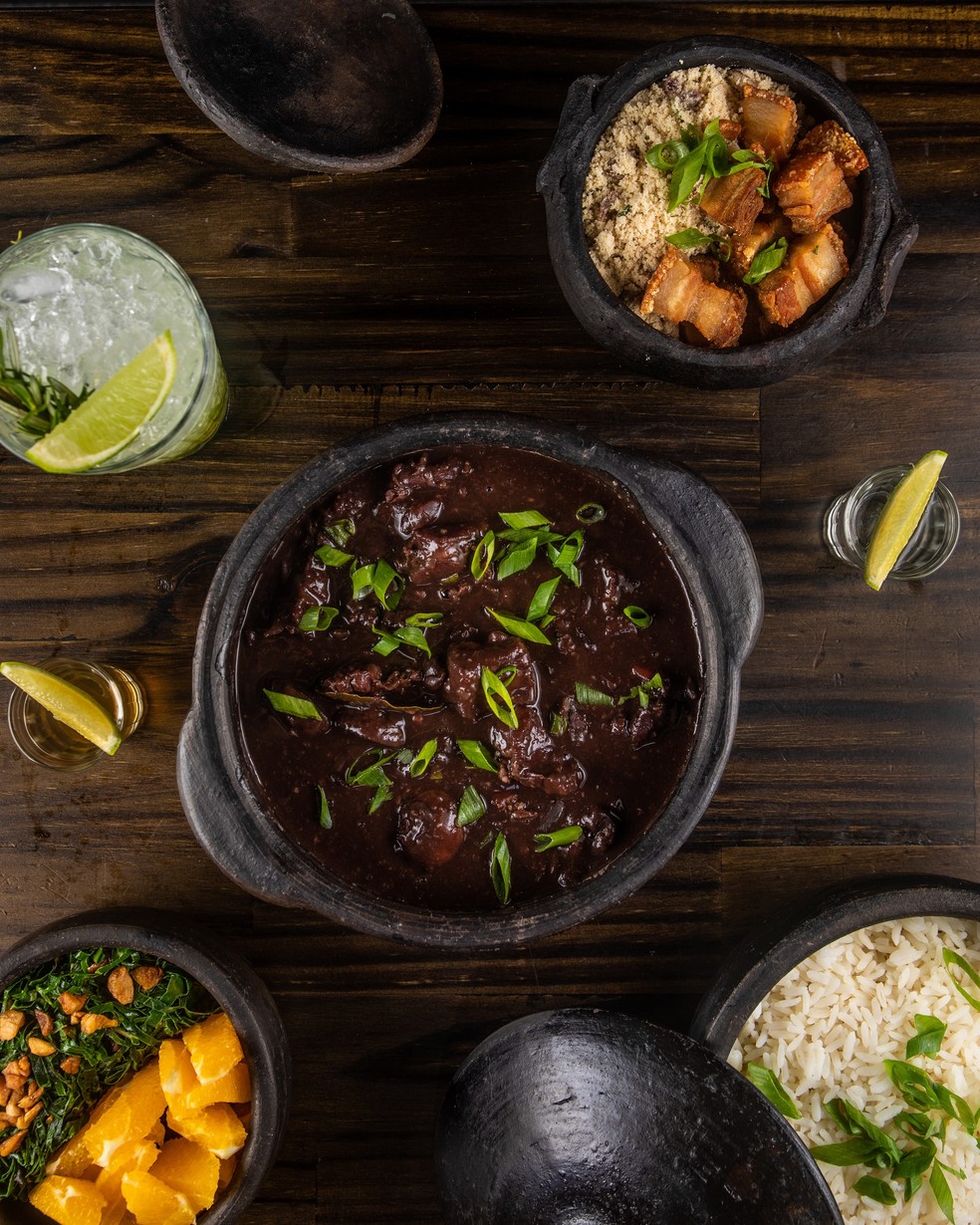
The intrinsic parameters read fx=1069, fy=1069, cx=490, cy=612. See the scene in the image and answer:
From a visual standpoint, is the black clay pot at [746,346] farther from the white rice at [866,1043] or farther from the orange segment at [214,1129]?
the orange segment at [214,1129]

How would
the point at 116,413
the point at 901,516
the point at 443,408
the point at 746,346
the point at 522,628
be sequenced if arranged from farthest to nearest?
1. the point at 443,408
2. the point at 901,516
3. the point at 746,346
4. the point at 522,628
5. the point at 116,413

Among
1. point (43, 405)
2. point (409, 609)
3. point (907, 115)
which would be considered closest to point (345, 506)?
point (409, 609)

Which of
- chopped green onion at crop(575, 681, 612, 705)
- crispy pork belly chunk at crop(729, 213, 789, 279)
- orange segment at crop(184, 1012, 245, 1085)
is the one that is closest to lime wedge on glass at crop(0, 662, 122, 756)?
orange segment at crop(184, 1012, 245, 1085)

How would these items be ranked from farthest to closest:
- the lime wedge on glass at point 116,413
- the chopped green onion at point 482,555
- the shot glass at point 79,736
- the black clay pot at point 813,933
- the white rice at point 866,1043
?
the shot glass at point 79,736 → the white rice at point 866,1043 → the black clay pot at point 813,933 → the chopped green onion at point 482,555 → the lime wedge on glass at point 116,413

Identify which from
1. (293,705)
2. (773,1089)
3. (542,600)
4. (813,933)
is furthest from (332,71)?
(773,1089)

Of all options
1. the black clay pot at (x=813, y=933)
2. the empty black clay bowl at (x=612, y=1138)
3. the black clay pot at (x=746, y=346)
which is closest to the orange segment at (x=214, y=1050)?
the empty black clay bowl at (x=612, y=1138)

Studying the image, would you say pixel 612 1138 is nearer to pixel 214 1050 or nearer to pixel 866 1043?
pixel 866 1043
